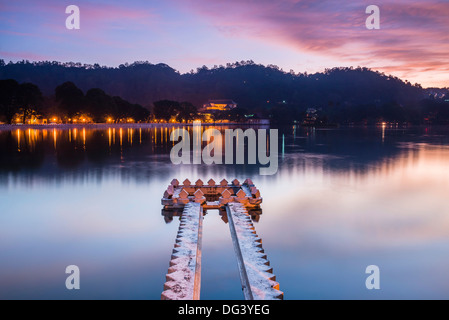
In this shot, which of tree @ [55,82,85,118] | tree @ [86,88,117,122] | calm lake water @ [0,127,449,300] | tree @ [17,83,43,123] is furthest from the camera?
tree @ [86,88,117,122]

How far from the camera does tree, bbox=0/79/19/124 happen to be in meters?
73.4

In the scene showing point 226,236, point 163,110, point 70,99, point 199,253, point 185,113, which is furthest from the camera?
point 185,113

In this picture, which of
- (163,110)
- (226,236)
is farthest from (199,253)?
(163,110)

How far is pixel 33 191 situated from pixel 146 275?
1134 centimetres

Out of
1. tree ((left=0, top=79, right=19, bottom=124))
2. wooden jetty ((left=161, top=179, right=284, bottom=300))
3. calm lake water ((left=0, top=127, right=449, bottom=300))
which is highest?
tree ((left=0, top=79, right=19, bottom=124))

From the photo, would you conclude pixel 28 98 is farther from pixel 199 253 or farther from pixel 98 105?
pixel 199 253

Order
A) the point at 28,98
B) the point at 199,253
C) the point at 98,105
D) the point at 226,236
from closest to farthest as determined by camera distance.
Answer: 1. the point at 199,253
2. the point at 226,236
3. the point at 28,98
4. the point at 98,105

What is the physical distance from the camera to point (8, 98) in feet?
242

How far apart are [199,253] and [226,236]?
1.89m

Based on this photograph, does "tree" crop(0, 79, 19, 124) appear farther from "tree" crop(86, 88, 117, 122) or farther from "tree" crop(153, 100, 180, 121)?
"tree" crop(153, 100, 180, 121)

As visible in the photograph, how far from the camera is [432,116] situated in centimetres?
18575

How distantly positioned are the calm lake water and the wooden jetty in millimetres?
377

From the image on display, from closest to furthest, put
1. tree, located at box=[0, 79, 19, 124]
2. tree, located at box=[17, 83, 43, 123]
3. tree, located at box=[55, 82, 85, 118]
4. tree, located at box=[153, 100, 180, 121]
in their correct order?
tree, located at box=[0, 79, 19, 124] → tree, located at box=[17, 83, 43, 123] → tree, located at box=[55, 82, 85, 118] → tree, located at box=[153, 100, 180, 121]

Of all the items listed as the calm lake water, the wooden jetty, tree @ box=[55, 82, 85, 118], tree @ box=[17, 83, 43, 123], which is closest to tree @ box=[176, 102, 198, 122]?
tree @ box=[55, 82, 85, 118]
